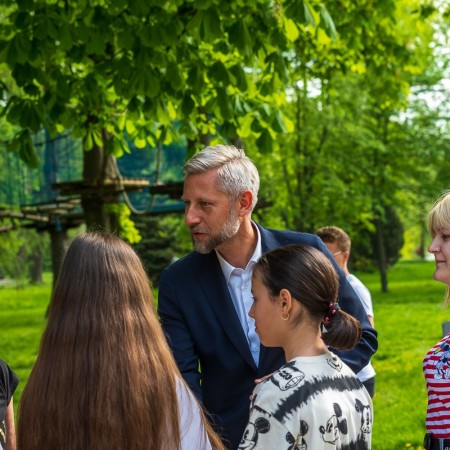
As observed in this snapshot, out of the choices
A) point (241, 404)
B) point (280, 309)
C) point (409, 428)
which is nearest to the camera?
point (280, 309)

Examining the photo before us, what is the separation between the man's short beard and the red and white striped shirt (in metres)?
0.97

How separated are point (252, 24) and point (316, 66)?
28.5ft

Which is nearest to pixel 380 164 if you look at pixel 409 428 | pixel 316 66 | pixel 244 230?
pixel 316 66

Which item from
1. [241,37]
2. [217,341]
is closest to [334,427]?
[217,341]

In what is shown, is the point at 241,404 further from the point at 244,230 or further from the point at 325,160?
the point at 325,160

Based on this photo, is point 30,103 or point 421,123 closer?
point 30,103

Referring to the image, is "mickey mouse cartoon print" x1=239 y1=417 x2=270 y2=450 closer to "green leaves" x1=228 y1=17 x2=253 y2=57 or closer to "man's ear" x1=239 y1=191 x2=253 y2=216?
"man's ear" x1=239 y1=191 x2=253 y2=216

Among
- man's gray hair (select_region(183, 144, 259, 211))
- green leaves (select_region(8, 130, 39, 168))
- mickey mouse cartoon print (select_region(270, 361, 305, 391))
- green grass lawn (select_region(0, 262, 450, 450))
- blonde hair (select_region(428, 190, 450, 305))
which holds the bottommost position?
green grass lawn (select_region(0, 262, 450, 450))

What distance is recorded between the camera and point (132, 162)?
17969 millimetres

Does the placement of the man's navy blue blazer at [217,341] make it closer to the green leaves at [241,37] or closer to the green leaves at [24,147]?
the green leaves at [241,37]

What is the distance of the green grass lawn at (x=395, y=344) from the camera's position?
928 cm

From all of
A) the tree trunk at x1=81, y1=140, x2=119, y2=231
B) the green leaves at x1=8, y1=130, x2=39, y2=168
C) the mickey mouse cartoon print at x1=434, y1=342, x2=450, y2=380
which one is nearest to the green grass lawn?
the mickey mouse cartoon print at x1=434, y1=342, x2=450, y2=380

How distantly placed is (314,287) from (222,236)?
0.88 m

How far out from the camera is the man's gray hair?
392cm
